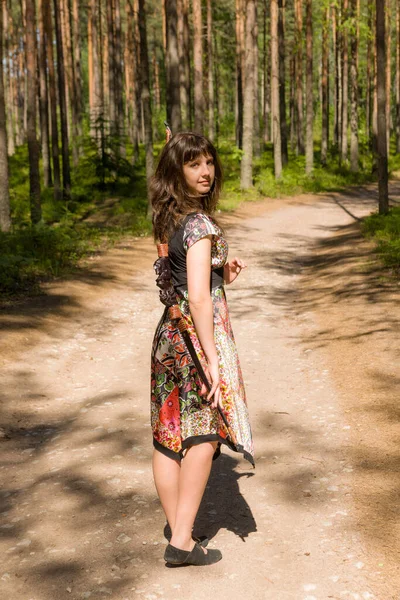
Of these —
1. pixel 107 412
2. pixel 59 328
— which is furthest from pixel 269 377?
pixel 59 328

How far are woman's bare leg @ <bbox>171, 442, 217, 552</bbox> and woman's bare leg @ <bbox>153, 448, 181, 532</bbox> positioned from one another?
2.2 inches

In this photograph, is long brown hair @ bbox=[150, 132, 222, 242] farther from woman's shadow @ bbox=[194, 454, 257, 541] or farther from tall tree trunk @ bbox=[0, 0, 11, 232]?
tall tree trunk @ bbox=[0, 0, 11, 232]

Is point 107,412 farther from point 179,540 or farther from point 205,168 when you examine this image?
point 205,168

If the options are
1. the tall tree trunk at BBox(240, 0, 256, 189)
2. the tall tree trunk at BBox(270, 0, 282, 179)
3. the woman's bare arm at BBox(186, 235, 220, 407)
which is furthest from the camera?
the tall tree trunk at BBox(270, 0, 282, 179)

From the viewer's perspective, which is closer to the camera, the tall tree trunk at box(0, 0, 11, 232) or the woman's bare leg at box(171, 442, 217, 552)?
the woman's bare leg at box(171, 442, 217, 552)

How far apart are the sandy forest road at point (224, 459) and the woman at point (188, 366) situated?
479 mm

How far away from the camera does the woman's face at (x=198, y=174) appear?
127 inches

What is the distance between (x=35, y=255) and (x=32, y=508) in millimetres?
8800

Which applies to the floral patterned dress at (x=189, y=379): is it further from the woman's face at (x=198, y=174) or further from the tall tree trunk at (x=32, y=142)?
the tall tree trunk at (x=32, y=142)

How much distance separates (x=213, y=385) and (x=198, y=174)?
3.44ft

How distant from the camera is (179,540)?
3.29m

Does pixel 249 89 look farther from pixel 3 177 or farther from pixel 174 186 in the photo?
pixel 174 186

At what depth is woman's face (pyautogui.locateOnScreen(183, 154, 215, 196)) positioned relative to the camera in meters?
3.23

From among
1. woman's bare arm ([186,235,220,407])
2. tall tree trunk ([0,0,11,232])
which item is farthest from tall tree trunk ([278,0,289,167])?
woman's bare arm ([186,235,220,407])
